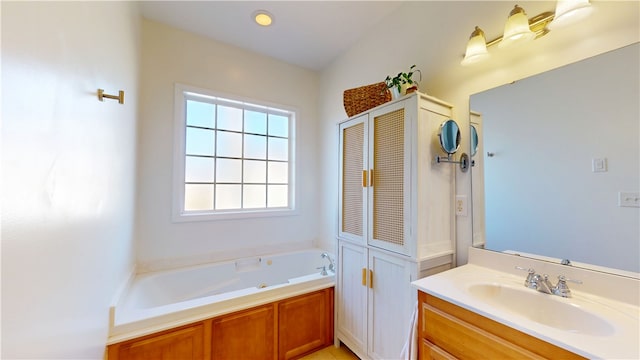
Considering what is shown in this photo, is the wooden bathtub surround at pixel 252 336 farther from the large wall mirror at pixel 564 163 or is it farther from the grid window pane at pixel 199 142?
the grid window pane at pixel 199 142

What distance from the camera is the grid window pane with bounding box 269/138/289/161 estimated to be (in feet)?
9.64

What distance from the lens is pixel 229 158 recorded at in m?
2.70

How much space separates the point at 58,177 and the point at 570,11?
2135mm

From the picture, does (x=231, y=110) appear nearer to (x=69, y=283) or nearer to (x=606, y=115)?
(x=69, y=283)

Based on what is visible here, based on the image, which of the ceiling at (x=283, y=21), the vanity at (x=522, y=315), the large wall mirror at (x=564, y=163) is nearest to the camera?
the vanity at (x=522, y=315)

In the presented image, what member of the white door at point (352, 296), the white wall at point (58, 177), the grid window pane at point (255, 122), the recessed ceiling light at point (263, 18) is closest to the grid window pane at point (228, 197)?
the grid window pane at point (255, 122)

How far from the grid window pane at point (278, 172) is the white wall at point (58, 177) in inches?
64.1

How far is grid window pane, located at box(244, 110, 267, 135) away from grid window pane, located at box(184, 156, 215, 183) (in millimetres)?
555

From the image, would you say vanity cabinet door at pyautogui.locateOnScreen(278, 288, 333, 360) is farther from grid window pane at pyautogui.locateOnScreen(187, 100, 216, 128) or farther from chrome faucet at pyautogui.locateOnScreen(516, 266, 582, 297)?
grid window pane at pyautogui.locateOnScreen(187, 100, 216, 128)

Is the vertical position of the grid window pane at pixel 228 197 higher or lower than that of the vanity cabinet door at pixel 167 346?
higher

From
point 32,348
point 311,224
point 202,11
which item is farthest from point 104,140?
point 311,224

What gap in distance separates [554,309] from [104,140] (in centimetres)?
226

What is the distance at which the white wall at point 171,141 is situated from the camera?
7.26ft

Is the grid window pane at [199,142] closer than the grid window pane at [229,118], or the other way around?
the grid window pane at [199,142]
